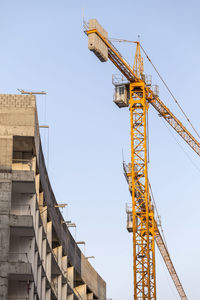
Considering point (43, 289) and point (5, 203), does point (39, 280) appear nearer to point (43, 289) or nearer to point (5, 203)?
point (43, 289)

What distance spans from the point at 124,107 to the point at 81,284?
32130 mm

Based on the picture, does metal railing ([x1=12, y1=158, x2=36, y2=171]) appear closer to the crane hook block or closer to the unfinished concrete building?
the unfinished concrete building

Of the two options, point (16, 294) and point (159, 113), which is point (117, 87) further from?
point (16, 294)

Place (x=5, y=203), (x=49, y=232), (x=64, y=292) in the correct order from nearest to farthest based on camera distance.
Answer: (x=5, y=203) < (x=49, y=232) < (x=64, y=292)

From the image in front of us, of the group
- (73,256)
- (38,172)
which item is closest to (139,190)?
(73,256)

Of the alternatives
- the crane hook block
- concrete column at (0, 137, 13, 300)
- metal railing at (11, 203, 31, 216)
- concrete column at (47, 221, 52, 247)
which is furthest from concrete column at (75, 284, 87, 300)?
concrete column at (0, 137, 13, 300)

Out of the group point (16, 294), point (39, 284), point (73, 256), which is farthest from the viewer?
point (73, 256)

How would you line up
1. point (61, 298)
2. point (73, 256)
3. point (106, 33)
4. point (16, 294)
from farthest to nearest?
point (106, 33) < point (73, 256) < point (61, 298) < point (16, 294)

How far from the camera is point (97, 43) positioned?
100 metres

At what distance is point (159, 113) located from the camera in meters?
122

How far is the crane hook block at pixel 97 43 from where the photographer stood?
10000 centimetres

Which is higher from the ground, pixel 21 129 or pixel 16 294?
pixel 21 129

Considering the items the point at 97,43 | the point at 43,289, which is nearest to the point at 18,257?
the point at 43,289

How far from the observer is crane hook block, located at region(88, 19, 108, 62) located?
328 feet
